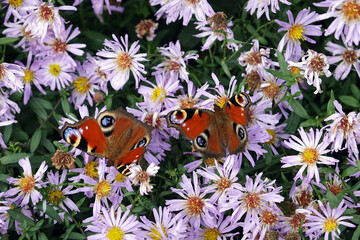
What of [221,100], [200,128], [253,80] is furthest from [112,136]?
[253,80]

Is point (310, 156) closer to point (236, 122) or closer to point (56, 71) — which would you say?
point (236, 122)

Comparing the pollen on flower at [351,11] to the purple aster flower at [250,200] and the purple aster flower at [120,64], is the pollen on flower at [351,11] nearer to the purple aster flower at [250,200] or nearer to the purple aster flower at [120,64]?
the purple aster flower at [250,200]

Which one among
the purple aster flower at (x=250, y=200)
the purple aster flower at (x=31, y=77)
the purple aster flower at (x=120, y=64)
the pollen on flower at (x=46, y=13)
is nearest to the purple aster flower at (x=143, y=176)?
the purple aster flower at (x=250, y=200)

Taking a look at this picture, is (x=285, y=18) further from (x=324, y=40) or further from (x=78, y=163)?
(x=78, y=163)

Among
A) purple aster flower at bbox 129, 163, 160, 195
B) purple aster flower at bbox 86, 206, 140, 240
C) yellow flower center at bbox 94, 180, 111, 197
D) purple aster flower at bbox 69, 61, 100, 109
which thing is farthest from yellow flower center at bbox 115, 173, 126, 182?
purple aster flower at bbox 69, 61, 100, 109

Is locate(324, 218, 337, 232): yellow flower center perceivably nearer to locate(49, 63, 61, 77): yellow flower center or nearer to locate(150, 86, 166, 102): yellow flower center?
locate(150, 86, 166, 102): yellow flower center

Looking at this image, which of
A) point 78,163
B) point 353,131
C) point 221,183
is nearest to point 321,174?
point 353,131
